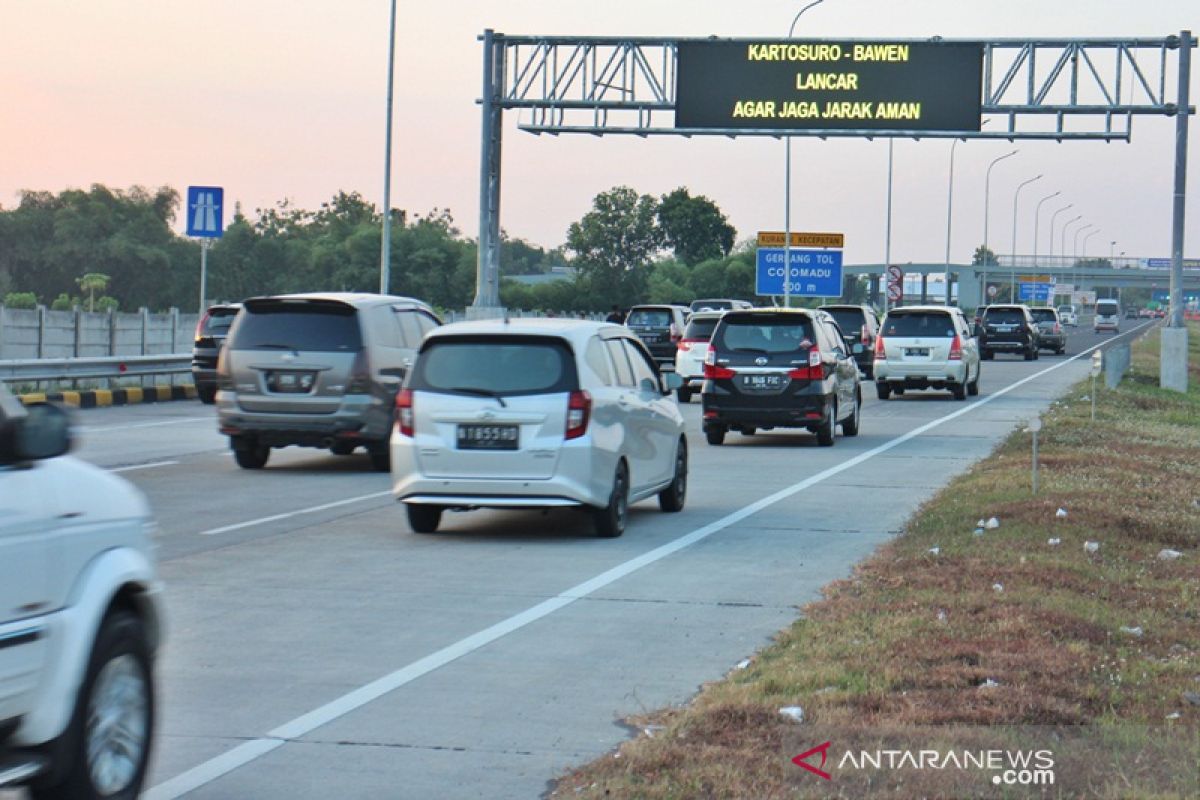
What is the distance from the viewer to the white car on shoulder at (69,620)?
5129mm

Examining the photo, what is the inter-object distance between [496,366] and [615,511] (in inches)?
57.8

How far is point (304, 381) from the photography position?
19.4 metres

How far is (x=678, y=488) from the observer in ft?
53.2

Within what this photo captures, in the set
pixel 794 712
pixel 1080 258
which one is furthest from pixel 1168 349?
pixel 1080 258

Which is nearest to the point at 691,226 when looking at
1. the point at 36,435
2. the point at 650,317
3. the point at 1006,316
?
the point at 1006,316

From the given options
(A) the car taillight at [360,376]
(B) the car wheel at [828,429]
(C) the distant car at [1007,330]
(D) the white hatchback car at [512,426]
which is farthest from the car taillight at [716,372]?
(C) the distant car at [1007,330]

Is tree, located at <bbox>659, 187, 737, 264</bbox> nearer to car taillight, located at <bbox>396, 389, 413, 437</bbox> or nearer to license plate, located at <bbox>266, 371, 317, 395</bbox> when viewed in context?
license plate, located at <bbox>266, 371, 317, 395</bbox>

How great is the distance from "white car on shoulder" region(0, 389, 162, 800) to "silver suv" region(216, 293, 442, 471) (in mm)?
13172

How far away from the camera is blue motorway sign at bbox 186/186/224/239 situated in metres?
35.5

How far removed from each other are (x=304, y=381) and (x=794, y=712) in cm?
1287

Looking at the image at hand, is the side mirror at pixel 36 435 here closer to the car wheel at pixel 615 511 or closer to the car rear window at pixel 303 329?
the car wheel at pixel 615 511

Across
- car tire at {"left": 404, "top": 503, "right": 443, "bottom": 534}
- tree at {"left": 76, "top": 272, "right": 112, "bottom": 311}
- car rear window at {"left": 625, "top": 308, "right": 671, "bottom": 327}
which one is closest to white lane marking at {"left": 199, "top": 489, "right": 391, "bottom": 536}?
car tire at {"left": 404, "top": 503, "right": 443, "bottom": 534}

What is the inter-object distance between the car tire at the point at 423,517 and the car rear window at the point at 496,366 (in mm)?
968

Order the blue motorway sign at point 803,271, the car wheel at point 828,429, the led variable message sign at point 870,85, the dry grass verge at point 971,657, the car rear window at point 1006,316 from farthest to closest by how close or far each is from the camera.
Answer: the car rear window at point 1006,316, the blue motorway sign at point 803,271, the led variable message sign at point 870,85, the car wheel at point 828,429, the dry grass verge at point 971,657
